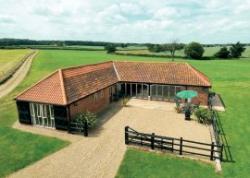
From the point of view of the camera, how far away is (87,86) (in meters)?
23.0

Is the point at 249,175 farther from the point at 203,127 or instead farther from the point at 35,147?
the point at 35,147

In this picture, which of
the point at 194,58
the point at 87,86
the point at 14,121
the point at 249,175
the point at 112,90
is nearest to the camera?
the point at 249,175

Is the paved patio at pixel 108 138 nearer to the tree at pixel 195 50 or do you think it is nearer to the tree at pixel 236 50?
the tree at pixel 195 50

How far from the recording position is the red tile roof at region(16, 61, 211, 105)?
19.7 m

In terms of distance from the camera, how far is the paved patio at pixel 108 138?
13539 millimetres

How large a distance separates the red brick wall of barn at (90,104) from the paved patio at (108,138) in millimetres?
1397

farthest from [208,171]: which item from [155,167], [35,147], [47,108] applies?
[47,108]

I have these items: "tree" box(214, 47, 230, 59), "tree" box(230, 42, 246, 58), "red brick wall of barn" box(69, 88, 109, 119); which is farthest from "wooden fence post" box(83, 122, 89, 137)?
"tree" box(230, 42, 246, 58)

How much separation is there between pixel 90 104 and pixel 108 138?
5.87 meters

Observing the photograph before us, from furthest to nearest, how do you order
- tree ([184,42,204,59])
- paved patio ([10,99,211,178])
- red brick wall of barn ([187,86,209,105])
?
tree ([184,42,204,59]) < red brick wall of barn ([187,86,209,105]) < paved patio ([10,99,211,178])

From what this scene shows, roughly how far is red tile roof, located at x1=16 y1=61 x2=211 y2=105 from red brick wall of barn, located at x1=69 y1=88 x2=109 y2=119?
0.55 m

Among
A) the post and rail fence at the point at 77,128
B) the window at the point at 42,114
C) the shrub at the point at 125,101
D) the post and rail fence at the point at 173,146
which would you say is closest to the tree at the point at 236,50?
the shrub at the point at 125,101

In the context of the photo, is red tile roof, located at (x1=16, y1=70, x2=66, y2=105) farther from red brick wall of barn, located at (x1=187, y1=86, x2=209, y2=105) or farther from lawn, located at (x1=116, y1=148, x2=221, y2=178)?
red brick wall of barn, located at (x1=187, y1=86, x2=209, y2=105)

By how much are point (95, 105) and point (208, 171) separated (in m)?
13.6
